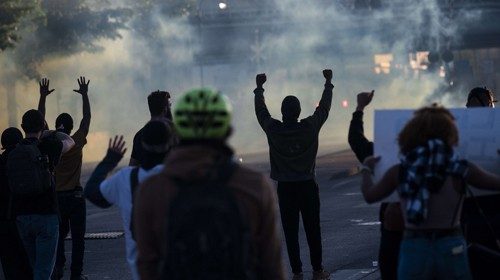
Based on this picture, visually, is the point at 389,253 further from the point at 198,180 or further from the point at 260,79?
the point at 260,79

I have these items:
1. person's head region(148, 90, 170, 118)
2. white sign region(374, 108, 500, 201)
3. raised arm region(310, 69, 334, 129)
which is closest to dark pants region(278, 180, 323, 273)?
raised arm region(310, 69, 334, 129)

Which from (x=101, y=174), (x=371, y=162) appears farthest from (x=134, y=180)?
(x=371, y=162)

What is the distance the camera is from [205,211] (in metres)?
4.28

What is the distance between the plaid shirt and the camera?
5.64m

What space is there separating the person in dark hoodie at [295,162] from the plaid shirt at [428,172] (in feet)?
15.9

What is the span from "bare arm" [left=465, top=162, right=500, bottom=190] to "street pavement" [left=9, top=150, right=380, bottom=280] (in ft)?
17.3

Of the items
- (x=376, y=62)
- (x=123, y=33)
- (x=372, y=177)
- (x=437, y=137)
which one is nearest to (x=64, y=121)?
(x=372, y=177)

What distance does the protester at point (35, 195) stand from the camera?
9.13 meters

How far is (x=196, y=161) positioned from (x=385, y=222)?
2.50 m

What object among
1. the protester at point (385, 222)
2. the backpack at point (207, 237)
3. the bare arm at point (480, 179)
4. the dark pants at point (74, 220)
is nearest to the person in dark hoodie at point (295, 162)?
the dark pants at point (74, 220)

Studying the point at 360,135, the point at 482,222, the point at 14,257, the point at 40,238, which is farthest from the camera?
the point at 14,257

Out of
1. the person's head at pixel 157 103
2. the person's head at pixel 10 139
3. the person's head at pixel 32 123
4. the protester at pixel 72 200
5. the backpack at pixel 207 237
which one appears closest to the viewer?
the backpack at pixel 207 237

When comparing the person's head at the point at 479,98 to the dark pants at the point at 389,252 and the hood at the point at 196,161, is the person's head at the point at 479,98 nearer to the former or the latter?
the dark pants at the point at 389,252

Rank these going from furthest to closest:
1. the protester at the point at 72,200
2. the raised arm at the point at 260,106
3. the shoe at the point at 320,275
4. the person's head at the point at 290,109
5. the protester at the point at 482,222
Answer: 1. the protester at the point at 72,200
2. the shoe at the point at 320,275
3. the raised arm at the point at 260,106
4. the person's head at the point at 290,109
5. the protester at the point at 482,222
